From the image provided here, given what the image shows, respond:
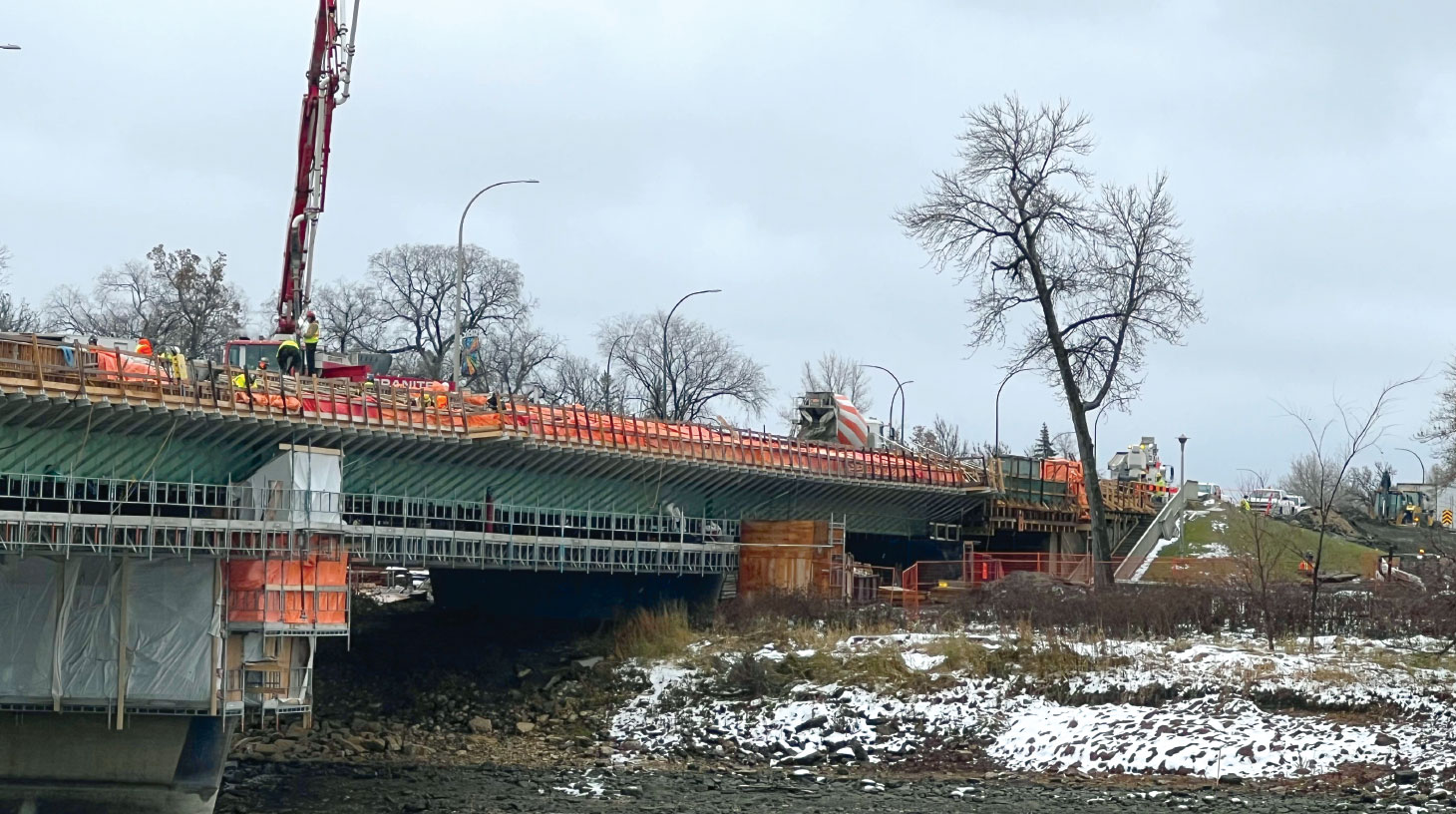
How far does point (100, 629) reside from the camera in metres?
33.6

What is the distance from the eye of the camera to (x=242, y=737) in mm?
41875

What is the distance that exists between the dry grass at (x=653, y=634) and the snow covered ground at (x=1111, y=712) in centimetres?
239

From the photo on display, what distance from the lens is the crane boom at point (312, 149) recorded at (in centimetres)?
4762

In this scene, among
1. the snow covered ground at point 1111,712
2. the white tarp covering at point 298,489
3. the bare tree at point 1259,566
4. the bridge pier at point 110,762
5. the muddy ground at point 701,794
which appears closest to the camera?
the muddy ground at point 701,794

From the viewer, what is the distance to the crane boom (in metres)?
47.6

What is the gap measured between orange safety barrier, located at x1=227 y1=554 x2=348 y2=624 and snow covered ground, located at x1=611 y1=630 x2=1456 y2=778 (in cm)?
923

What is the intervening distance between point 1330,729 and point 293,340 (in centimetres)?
2773

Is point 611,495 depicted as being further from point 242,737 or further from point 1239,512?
point 1239,512

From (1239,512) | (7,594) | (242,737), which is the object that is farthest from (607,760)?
(1239,512)

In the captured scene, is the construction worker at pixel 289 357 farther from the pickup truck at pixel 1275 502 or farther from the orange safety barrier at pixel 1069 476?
the pickup truck at pixel 1275 502

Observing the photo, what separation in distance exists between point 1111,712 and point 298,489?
57.8 ft

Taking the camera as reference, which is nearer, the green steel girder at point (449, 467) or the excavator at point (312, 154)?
the green steel girder at point (449, 467)

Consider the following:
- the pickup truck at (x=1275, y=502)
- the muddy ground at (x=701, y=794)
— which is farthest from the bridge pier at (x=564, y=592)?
the pickup truck at (x=1275, y=502)

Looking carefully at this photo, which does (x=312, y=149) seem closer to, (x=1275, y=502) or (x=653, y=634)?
(x=653, y=634)
